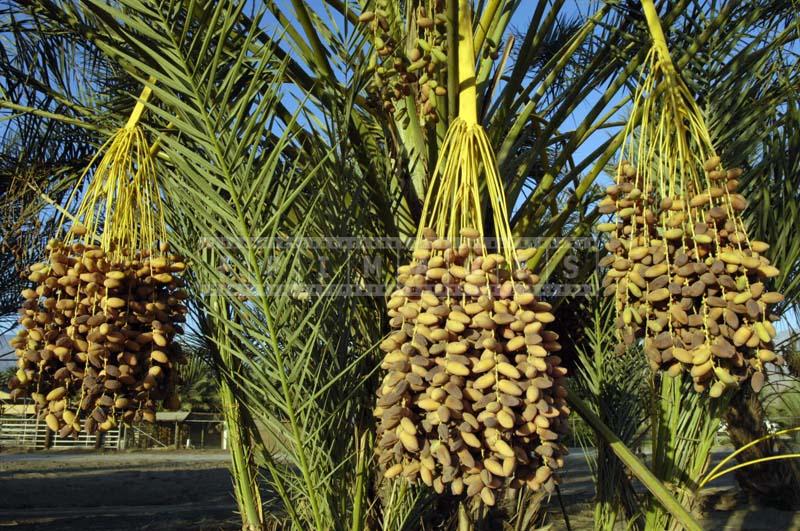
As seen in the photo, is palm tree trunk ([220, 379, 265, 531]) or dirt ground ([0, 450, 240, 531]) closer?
palm tree trunk ([220, 379, 265, 531])

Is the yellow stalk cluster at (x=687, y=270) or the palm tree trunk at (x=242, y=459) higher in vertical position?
the yellow stalk cluster at (x=687, y=270)

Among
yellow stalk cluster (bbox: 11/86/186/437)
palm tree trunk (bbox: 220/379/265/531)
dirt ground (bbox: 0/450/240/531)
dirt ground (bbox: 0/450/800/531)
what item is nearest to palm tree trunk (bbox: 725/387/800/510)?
dirt ground (bbox: 0/450/800/531)

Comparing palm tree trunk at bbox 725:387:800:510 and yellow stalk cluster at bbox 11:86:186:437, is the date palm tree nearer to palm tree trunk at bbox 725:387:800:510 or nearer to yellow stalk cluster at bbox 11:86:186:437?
yellow stalk cluster at bbox 11:86:186:437

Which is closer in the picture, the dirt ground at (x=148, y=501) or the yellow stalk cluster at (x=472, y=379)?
the yellow stalk cluster at (x=472, y=379)

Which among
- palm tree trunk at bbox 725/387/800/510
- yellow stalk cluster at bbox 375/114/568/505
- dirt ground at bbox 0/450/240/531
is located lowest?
dirt ground at bbox 0/450/240/531

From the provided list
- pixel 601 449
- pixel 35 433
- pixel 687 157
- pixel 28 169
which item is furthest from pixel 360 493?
pixel 35 433

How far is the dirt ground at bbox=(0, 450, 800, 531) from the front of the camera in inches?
288

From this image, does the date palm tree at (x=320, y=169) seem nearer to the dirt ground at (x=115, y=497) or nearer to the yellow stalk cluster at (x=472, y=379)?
the yellow stalk cluster at (x=472, y=379)

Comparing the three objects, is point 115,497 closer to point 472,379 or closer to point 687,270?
point 472,379

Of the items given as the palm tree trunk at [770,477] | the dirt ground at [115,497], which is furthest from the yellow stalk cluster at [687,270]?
the palm tree trunk at [770,477]

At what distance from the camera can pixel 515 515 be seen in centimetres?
296

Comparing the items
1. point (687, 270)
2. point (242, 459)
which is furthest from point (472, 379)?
point (242, 459)

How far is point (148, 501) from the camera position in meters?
10.2

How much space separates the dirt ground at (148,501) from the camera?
7312 mm
